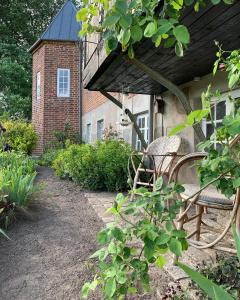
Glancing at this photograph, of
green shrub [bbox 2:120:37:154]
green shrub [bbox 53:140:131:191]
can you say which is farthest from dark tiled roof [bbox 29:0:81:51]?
green shrub [bbox 53:140:131:191]

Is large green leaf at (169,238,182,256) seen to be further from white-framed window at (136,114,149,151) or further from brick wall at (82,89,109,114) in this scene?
brick wall at (82,89,109,114)

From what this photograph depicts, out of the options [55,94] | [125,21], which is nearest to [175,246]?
[125,21]

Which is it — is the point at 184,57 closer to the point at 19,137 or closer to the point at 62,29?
the point at 19,137

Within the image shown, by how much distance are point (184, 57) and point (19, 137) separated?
9.27 metres

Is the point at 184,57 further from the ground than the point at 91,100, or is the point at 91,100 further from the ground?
the point at 91,100

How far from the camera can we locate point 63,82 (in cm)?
1457

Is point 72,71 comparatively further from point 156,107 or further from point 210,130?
point 210,130

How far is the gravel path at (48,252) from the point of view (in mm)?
2486

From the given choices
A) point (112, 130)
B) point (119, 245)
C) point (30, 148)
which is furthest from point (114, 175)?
point (30, 148)

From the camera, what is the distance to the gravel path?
2.49m

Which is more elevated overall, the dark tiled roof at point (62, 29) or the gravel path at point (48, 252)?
the dark tiled roof at point (62, 29)

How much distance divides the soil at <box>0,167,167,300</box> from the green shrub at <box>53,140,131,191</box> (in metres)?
1.26

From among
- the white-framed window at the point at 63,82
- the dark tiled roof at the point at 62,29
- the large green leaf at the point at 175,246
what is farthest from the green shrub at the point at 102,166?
the dark tiled roof at the point at 62,29

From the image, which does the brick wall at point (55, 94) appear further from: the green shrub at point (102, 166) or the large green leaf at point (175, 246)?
the large green leaf at point (175, 246)
